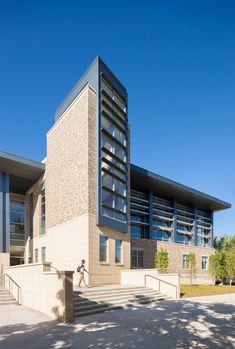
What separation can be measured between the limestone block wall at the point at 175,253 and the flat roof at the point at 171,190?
6219 mm

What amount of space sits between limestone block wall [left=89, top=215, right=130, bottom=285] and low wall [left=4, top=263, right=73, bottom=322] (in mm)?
5092

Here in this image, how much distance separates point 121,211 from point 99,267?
16.8 ft

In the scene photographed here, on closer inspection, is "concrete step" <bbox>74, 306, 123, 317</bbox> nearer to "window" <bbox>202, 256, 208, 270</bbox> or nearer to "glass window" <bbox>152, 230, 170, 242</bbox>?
"glass window" <bbox>152, 230, 170, 242</bbox>

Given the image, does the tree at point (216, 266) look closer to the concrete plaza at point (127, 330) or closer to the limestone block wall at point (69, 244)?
the limestone block wall at point (69, 244)

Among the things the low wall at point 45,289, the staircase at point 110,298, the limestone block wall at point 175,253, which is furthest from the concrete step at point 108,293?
the limestone block wall at point 175,253

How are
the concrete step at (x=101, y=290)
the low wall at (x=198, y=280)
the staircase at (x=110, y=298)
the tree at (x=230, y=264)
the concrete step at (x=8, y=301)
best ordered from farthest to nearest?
the low wall at (x=198, y=280) → the tree at (x=230, y=264) → the concrete step at (x=8, y=301) → the concrete step at (x=101, y=290) → the staircase at (x=110, y=298)

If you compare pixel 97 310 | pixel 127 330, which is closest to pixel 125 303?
pixel 97 310

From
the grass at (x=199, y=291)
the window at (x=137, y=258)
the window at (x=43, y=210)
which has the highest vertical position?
the window at (x=43, y=210)

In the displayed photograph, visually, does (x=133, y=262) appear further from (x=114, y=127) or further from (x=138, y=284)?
(x=114, y=127)

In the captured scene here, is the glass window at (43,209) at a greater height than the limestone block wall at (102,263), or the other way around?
the glass window at (43,209)

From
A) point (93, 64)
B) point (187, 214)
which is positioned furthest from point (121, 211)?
point (187, 214)

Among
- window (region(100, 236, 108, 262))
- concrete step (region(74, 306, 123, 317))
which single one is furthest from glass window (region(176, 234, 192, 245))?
concrete step (region(74, 306, 123, 317))

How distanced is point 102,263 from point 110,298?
19.4 feet

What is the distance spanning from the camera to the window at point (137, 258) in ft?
106
